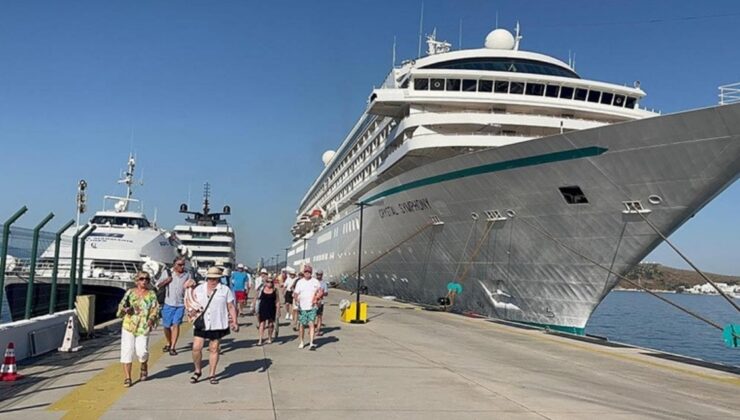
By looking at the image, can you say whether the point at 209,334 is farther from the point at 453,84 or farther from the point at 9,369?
the point at 453,84

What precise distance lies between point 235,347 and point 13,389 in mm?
4807

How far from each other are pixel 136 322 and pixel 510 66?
61.6 ft

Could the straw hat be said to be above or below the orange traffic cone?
above

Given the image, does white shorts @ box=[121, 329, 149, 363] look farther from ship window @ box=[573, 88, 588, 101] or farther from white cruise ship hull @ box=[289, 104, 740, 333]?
ship window @ box=[573, 88, 588, 101]

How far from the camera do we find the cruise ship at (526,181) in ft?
44.8

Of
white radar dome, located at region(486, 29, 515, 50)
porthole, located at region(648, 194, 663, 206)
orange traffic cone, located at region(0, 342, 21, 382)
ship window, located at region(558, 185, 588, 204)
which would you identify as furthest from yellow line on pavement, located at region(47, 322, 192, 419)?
white radar dome, located at region(486, 29, 515, 50)

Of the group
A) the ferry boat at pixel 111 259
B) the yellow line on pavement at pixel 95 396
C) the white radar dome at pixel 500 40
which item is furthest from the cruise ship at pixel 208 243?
the yellow line on pavement at pixel 95 396

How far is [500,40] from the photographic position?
26.6 meters

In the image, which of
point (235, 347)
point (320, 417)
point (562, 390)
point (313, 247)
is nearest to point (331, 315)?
point (235, 347)

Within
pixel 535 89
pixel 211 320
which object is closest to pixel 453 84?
pixel 535 89

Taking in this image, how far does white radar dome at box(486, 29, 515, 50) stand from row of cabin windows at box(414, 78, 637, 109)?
5.17 m

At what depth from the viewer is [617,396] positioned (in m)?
7.71

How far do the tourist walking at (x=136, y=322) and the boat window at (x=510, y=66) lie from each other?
18157 mm

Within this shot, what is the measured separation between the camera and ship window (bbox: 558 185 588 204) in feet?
49.2
